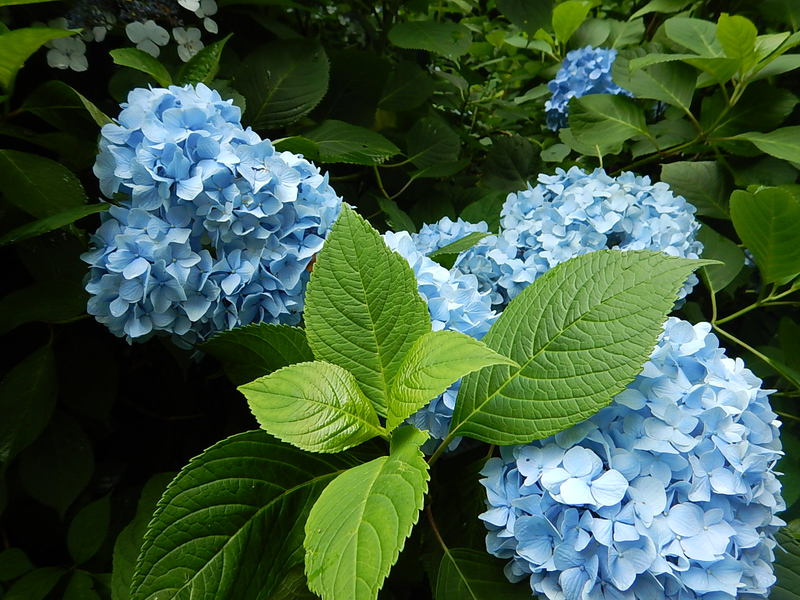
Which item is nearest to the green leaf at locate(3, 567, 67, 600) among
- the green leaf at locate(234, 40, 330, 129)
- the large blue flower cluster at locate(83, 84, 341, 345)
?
the large blue flower cluster at locate(83, 84, 341, 345)

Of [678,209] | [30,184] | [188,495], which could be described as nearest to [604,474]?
[188,495]

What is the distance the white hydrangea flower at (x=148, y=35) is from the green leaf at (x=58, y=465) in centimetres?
58

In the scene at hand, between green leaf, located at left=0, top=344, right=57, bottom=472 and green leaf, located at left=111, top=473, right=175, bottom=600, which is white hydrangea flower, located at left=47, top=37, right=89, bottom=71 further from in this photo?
green leaf, located at left=111, top=473, right=175, bottom=600

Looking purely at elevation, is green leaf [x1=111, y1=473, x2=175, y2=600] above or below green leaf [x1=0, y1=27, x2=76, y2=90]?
below

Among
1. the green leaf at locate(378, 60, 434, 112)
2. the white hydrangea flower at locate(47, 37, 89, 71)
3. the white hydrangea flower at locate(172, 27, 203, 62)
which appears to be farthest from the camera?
the green leaf at locate(378, 60, 434, 112)

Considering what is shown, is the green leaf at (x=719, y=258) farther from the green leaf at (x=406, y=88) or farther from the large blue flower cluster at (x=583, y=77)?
the green leaf at (x=406, y=88)

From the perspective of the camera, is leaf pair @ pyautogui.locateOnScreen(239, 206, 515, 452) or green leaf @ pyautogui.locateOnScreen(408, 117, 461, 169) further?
green leaf @ pyautogui.locateOnScreen(408, 117, 461, 169)

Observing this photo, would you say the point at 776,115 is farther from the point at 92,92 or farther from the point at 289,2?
the point at 92,92

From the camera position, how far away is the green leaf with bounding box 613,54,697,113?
1.17 m

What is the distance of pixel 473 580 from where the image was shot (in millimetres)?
562

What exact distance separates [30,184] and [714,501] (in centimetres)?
84

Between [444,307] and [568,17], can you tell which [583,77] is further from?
[444,307]

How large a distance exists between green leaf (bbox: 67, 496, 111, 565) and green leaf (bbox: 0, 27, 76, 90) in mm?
593

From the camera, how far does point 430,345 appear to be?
0.52 m
